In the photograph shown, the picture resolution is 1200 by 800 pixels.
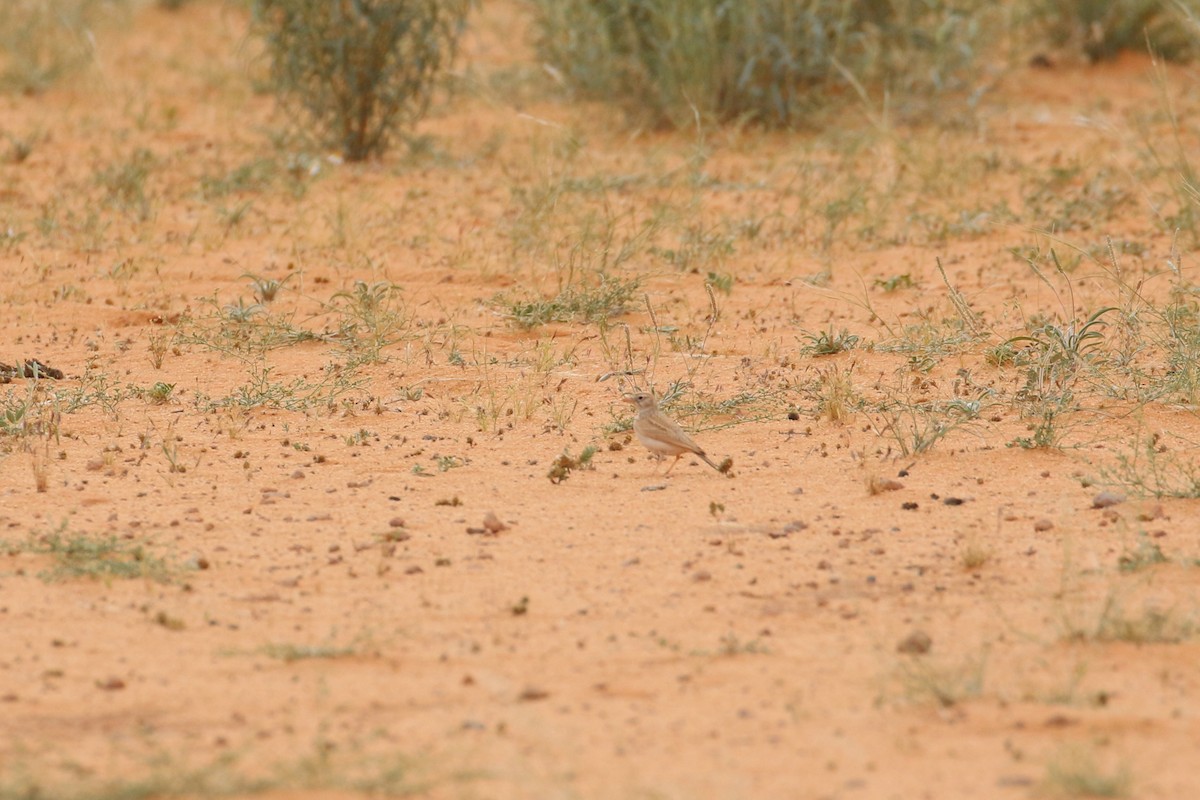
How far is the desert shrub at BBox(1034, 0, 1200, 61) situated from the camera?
42.0ft

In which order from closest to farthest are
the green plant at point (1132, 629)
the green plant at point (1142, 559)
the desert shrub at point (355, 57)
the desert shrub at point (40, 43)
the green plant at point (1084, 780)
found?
the green plant at point (1084, 780) < the green plant at point (1132, 629) < the green plant at point (1142, 559) < the desert shrub at point (355, 57) < the desert shrub at point (40, 43)

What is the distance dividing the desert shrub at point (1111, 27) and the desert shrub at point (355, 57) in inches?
211

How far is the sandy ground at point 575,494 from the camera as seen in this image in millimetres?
A: 3297

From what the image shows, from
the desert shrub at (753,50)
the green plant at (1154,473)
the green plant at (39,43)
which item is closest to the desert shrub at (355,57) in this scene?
the desert shrub at (753,50)

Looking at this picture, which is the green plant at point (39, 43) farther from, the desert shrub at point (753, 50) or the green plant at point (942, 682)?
the green plant at point (942, 682)

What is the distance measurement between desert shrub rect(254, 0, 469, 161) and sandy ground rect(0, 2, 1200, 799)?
0.35 meters

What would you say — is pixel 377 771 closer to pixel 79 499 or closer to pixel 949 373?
pixel 79 499

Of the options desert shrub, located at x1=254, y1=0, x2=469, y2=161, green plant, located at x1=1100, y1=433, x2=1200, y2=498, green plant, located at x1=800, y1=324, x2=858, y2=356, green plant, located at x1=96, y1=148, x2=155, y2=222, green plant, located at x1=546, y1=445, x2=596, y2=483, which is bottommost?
green plant, located at x1=96, y1=148, x2=155, y2=222

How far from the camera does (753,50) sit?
10.6 metres

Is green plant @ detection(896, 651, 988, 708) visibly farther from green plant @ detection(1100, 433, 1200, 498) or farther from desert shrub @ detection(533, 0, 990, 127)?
desert shrub @ detection(533, 0, 990, 127)

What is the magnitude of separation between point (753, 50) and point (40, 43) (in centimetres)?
551

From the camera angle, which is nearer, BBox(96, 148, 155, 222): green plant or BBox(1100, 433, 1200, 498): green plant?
BBox(1100, 433, 1200, 498): green plant

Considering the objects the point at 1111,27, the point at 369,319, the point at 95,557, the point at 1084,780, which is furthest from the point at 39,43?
the point at 1084,780

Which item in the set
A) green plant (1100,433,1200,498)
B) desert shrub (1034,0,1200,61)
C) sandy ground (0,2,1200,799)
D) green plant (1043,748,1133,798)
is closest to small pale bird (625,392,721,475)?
sandy ground (0,2,1200,799)
